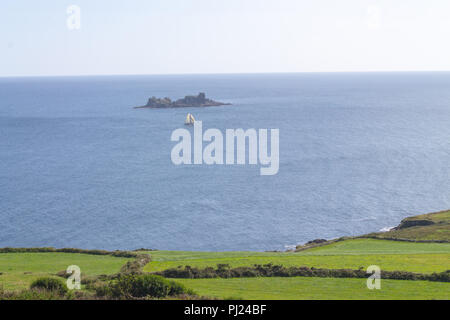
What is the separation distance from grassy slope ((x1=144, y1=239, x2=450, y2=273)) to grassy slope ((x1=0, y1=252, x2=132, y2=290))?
2829mm

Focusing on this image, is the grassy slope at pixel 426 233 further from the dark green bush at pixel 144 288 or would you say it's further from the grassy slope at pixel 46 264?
the dark green bush at pixel 144 288

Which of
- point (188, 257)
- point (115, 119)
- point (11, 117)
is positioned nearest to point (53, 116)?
point (11, 117)

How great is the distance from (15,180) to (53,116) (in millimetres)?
101813

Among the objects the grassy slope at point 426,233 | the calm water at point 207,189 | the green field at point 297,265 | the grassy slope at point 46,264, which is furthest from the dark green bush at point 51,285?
the calm water at point 207,189

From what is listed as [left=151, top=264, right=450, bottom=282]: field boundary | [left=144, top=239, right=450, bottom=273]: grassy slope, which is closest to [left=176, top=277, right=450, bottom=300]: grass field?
[left=151, top=264, right=450, bottom=282]: field boundary

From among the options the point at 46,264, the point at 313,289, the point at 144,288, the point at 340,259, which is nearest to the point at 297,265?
the point at 340,259

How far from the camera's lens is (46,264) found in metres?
31.8

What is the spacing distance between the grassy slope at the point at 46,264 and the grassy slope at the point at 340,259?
9.28 ft

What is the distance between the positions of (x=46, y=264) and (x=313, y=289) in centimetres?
1804

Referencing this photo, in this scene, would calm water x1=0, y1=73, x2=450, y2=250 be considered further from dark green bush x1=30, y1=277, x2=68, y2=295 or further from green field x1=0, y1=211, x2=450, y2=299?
dark green bush x1=30, y1=277, x2=68, y2=295

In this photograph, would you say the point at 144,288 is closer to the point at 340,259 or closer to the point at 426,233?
the point at 340,259

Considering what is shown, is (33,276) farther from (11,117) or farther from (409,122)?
(11,117)

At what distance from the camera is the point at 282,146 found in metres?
116

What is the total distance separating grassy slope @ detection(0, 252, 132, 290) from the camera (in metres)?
26.9
